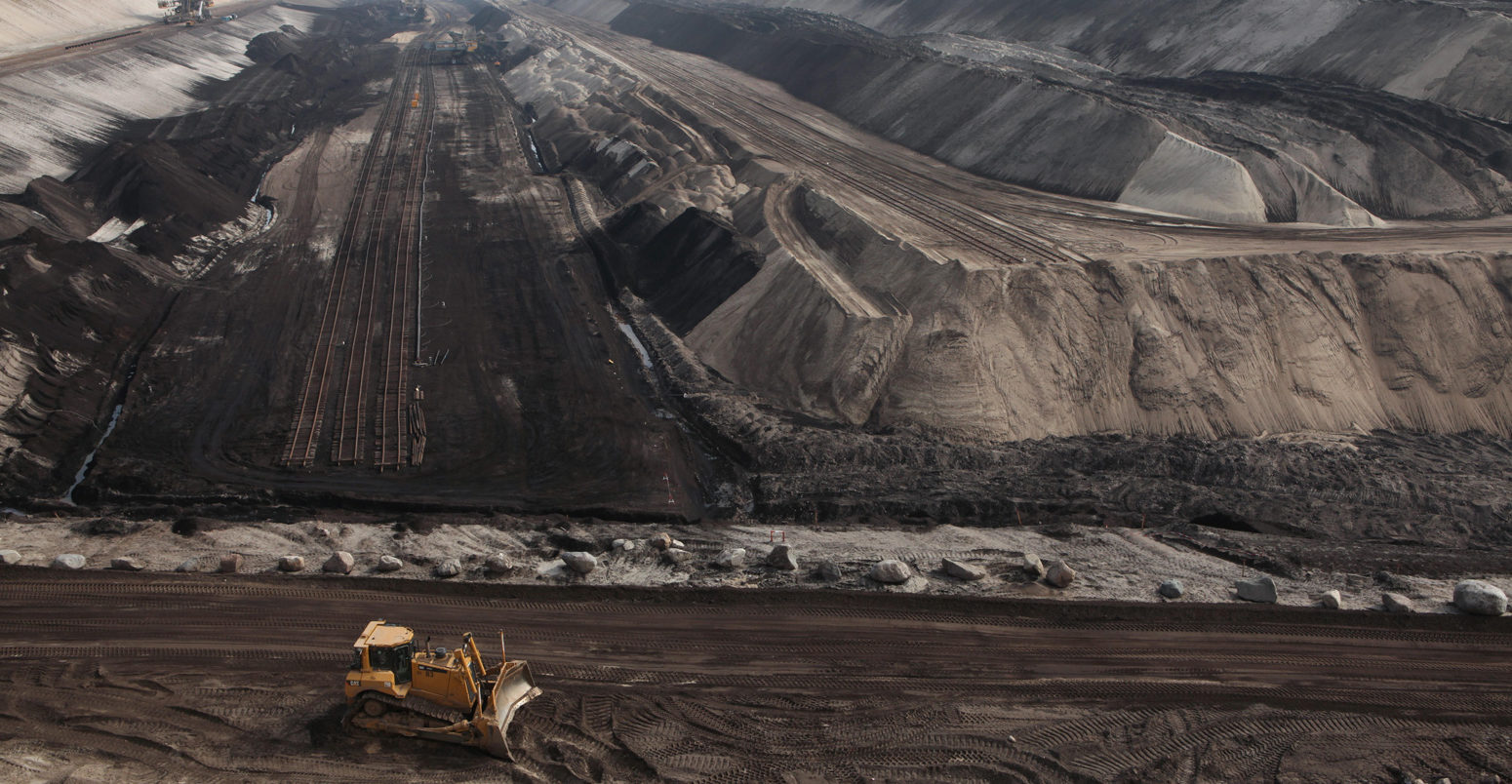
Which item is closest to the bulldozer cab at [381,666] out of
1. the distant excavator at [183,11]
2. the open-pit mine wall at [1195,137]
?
the open-pit mine wall at [1195,137]

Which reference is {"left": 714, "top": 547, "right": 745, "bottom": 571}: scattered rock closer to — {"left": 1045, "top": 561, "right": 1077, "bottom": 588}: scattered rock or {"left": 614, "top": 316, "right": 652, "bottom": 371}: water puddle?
{"left": 1045, "top": 561, "right": 1077, "bottom": 588}: scattered rock

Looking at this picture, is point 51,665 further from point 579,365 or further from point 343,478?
point 579,365

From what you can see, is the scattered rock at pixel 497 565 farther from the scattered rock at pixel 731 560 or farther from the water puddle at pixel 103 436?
the water puddle at pixel 103 436

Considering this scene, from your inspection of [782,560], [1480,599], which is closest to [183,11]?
[782,560]

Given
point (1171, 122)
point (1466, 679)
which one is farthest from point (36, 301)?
point (1171, 122)

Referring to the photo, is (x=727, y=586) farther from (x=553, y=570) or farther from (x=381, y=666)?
(x=381, y=666)

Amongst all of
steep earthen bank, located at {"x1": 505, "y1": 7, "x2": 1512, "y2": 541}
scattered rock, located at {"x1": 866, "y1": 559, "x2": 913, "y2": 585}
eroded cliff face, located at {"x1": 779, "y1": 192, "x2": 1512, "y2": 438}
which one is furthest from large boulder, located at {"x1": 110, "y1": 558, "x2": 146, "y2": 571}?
eroded cliff face, located at {"x1": 779, "y1": 192, "x2": 1512, "y2": 438}
